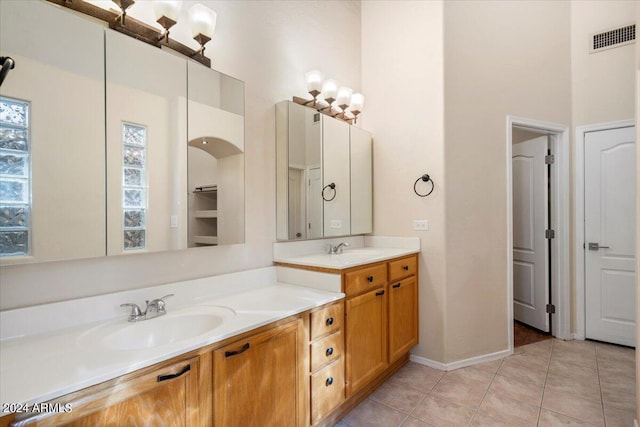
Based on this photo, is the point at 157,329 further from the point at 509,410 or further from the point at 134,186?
the point at 509,410

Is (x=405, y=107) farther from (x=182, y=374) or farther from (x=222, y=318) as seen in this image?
(x=182, y=374)

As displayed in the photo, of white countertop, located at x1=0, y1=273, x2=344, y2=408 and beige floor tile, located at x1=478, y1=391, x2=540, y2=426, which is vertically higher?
white countertop, located at x1=0, y1=273, x2=344, y2=408

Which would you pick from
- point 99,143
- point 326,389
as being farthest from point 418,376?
point 99,143

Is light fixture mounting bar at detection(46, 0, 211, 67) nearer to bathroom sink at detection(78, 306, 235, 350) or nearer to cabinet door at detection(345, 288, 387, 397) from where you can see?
bathroom sink at detection(78, 306, 235, 350)

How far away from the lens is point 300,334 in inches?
62.8

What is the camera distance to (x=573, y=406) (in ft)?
6.76

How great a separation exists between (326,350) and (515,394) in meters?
1.50

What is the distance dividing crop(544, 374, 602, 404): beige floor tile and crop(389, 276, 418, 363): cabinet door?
39.1 inches

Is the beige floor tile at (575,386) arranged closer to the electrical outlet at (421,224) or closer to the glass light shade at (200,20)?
the electrical outlet at (421,224)

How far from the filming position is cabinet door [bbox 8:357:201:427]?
0.87 m

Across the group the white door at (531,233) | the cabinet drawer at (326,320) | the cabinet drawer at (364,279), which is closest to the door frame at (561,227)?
the white door at (531,233)

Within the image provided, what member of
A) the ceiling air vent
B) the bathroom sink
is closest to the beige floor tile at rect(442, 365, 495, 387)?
the bathroom sink

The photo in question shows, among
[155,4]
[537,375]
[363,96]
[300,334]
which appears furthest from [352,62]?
[537,375]

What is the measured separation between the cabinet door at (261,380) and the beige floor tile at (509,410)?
131 cm
